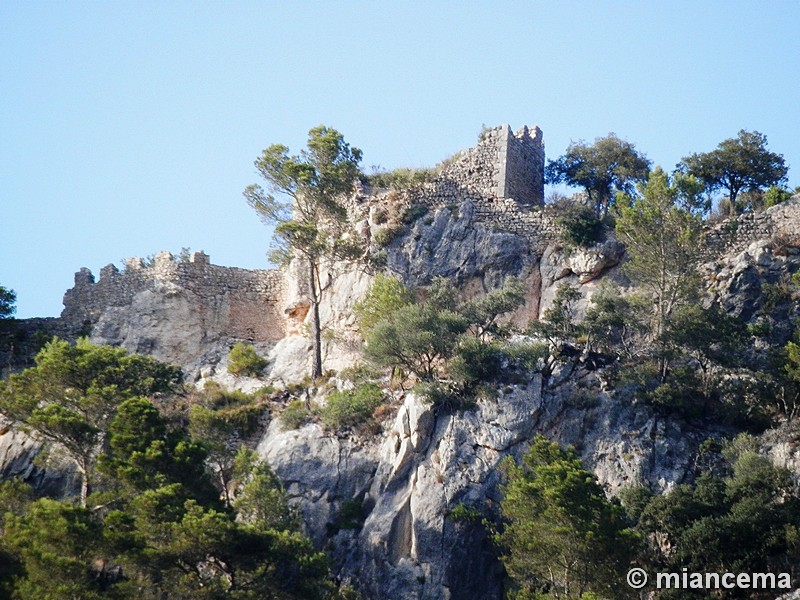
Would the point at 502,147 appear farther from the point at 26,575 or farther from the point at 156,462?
the point at 26,575

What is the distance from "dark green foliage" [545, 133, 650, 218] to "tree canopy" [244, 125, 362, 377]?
24.7 ft

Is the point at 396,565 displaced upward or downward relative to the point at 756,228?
downward

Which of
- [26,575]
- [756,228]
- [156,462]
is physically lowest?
[26,575]

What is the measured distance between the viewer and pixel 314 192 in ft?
145

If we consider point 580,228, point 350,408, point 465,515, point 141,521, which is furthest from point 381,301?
point 141,521

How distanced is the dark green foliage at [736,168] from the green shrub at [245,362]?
15.2 metres

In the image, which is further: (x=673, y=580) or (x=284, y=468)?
(x=284, y=468)

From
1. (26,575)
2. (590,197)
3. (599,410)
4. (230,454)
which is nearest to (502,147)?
(590,197)

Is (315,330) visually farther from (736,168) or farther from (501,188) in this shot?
(736,168)

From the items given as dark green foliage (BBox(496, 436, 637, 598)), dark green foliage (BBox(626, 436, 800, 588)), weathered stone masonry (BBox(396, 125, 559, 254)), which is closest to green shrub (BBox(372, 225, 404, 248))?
weathered stone masonry (BBox(396, 125, 559, 254))

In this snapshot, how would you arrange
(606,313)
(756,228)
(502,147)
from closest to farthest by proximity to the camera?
(606,313)
(756,228)
(502,147)

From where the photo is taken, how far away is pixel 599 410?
1480 inches

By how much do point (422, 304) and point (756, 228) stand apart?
1012 centimetres

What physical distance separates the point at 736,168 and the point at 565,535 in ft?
62.8
